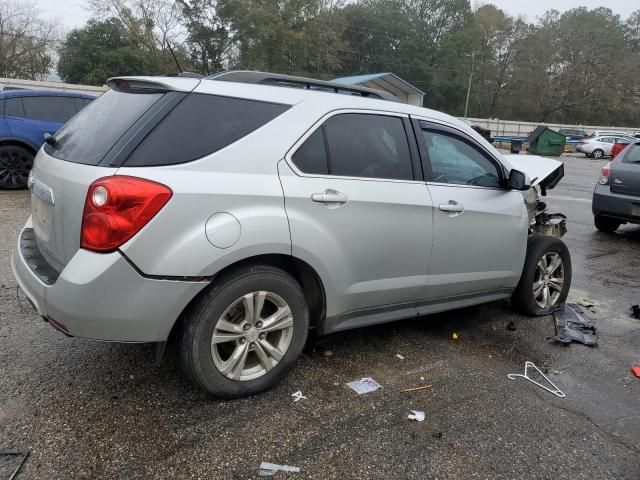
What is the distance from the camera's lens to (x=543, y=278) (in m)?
4.30

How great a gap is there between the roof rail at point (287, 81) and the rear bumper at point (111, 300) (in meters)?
1.19

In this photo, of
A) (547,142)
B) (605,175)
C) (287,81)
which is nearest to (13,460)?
(287,81)

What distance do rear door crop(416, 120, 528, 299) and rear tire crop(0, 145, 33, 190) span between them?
7915mm

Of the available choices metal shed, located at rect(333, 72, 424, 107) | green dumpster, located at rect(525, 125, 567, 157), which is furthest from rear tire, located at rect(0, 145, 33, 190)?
green dumpster, located at rect(525, 125, 567, 157)

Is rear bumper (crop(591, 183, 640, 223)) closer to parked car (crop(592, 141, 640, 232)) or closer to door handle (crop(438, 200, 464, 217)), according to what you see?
parked car (crop(592, 141, 640, 232))

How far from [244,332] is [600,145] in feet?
119

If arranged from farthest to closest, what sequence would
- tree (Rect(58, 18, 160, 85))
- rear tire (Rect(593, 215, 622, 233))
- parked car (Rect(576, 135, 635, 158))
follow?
tree (Rect(58, 18, 160, 85)) → parked car (Rect(576, 135, 635, 158)) → rear tire (Rect(593, 215, 622, 233))

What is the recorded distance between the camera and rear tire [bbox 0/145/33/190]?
8617mm

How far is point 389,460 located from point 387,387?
667mm

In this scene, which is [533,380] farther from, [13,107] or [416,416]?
[13,107]

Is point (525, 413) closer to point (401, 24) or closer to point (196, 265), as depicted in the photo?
point (196, 265)

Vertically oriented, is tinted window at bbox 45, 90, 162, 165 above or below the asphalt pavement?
above

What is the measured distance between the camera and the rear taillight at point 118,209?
226 centimetres

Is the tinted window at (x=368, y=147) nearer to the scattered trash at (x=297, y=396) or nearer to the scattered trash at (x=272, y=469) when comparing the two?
the scattered trash at (x=297, y=396)
